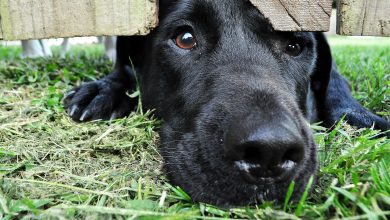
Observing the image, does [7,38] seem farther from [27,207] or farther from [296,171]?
[296,171]

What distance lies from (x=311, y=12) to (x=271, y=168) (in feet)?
4.69

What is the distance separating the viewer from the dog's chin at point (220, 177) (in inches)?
63.6

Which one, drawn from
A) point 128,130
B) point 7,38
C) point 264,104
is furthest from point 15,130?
point 264,104

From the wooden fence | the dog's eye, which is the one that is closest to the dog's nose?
the dog's eye

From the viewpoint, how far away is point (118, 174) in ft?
6.29

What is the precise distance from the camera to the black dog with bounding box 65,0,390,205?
5.33ft

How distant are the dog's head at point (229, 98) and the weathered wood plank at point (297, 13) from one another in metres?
0.06

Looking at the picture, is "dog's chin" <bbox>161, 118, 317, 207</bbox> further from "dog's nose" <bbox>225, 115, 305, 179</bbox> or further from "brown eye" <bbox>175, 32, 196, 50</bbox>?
"brown eye" <bbox>175, 32, 196, 50</bbox>

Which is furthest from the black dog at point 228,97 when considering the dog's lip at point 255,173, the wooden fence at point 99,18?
the wooden fence at point 99,18

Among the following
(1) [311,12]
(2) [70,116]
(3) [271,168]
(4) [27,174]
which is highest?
A: (1) [311,12]

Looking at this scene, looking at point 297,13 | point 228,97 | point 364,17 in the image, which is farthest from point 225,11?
point 364,17

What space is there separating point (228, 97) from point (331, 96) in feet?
5.00

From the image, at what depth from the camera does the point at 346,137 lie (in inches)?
88.4

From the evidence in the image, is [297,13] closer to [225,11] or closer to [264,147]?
[225,11]
